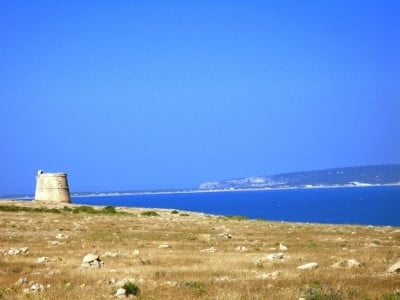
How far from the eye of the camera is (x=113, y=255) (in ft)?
69.4

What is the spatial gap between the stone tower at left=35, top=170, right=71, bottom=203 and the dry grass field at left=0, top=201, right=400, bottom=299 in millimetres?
39559

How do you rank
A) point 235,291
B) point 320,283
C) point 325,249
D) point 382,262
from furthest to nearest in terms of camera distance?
point 325,249
point 382,262
point 320,283
point 235,291

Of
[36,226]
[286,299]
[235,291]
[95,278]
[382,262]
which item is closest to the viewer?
[286,299]

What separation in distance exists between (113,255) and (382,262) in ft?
31.6

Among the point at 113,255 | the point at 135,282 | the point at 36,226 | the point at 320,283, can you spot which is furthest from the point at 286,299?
the point at 36,226

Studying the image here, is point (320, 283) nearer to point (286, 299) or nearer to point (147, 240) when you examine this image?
point (286, 299)

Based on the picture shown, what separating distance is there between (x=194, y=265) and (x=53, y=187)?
186 feet

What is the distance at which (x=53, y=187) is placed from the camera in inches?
2864

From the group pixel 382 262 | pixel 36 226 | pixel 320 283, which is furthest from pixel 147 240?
pixel 320 283

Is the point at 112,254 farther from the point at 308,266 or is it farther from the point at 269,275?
the point at 308,266

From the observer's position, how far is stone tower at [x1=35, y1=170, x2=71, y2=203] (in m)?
72.6

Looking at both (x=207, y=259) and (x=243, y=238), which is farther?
(x=243, y=238)

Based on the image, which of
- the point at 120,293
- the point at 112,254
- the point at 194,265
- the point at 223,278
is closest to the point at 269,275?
the point at 223,278

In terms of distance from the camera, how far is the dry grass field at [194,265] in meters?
13.6
